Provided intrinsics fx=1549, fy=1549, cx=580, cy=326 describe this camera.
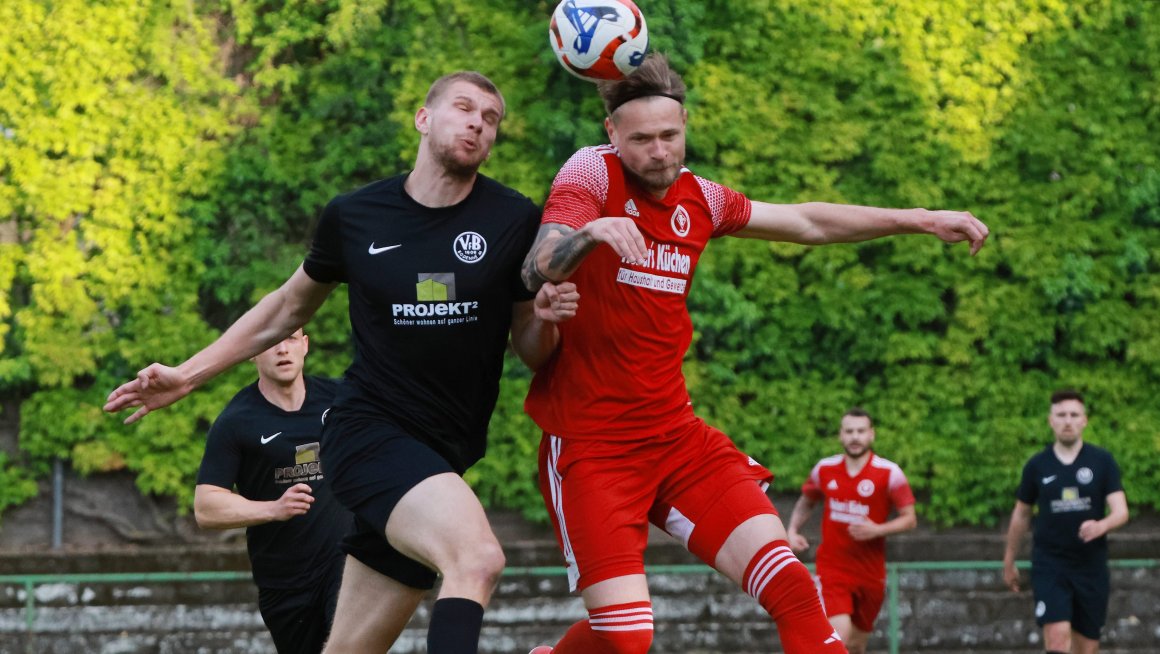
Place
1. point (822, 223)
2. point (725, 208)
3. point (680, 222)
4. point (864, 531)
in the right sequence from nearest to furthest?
point (680, 222) → point (725, 208) → point (822, 223) → point (864, 531)

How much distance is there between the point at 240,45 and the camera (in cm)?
1439

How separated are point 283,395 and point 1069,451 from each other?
6.56m

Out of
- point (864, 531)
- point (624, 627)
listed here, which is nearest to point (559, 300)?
→ point (624, 627)

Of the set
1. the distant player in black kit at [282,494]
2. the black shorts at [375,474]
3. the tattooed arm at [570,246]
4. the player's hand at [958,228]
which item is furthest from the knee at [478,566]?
the distant player in black kit at [282,494]

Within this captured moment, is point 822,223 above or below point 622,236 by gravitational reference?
above

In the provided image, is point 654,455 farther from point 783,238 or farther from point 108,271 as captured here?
point 108,271

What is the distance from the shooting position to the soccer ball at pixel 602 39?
5695 mm

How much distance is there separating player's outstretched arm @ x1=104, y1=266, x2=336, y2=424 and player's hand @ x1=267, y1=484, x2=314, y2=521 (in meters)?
1.21

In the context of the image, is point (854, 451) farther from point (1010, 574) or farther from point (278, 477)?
point (278, 477)

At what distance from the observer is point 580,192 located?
5.51m

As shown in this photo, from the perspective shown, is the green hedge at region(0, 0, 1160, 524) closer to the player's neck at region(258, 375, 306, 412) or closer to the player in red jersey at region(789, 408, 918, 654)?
the player in red jersey at region(789, 408, 918, 654)

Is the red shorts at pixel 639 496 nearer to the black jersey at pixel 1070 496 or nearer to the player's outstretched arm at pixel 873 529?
the player's outstretched arm at pixel 873 529

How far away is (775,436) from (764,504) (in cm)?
885

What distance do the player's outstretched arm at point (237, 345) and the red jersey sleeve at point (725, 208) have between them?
1.51m
